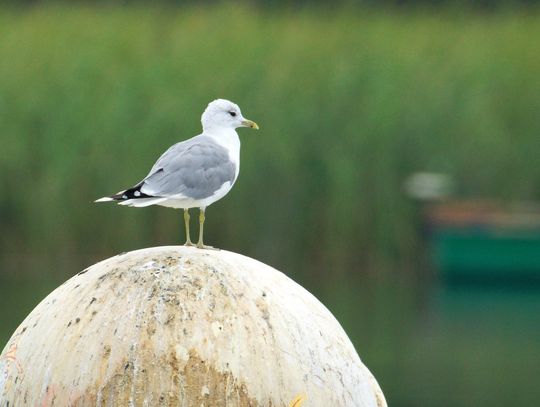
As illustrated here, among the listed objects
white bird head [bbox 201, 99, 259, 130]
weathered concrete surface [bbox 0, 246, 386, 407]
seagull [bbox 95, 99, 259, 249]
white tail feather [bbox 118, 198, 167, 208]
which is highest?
white bird head [bbox 201, 99, 259, 130]

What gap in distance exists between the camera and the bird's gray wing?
19.0 feet

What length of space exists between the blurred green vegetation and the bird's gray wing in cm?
926

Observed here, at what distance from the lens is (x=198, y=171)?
5883 millimetres

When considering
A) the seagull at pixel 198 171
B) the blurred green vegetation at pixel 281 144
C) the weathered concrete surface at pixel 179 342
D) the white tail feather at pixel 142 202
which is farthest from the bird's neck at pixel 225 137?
the blurred green vegetation at pixel 281 144

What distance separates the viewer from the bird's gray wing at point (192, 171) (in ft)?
19.0

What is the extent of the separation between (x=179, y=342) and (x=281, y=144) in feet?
38.2

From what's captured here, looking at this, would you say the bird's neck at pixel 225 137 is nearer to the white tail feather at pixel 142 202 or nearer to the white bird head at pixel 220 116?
the white bird head at pixel 220 116

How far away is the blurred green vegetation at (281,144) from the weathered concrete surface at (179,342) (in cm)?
966

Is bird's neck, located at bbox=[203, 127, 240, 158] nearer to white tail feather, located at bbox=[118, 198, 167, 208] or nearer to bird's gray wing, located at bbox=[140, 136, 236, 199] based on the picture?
bird's gray wing, located at bbox=[140, 136, 236, 199]

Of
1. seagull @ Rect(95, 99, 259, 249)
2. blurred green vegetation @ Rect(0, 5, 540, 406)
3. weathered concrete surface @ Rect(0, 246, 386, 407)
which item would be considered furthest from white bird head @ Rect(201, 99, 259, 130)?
blurred green vegetation @ Rect(0, 5, 540, 406)

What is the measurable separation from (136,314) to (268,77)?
38.9 ft

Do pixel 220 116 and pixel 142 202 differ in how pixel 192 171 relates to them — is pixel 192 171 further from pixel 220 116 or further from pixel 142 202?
pixel 220 116

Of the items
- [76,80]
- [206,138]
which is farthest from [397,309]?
[206,138]

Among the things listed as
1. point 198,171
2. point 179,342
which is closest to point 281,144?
point 198,171
